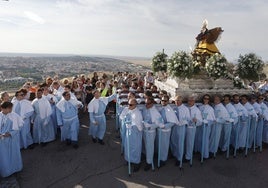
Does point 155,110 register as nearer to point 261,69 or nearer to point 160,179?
point 160,179

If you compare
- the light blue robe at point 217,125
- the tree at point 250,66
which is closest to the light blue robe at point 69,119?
the light blue robe at point 217,125

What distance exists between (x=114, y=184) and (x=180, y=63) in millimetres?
4444

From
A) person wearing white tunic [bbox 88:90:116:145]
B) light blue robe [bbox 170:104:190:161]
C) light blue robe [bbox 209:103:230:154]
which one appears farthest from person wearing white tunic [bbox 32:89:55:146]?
light blue robe [bbox 209:103:230:154]

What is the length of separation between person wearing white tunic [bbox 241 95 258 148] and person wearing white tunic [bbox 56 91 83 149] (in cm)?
539

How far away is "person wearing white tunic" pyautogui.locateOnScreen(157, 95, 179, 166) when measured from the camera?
7.28 m

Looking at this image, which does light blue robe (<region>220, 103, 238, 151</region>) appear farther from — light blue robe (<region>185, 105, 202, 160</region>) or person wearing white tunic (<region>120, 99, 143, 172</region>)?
person wearing white tunic (<region>120, 99, 143, 172</region>)

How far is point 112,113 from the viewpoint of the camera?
12.5m

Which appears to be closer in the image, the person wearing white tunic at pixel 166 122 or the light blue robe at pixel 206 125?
the person wearing white tunic at pixel 166 122

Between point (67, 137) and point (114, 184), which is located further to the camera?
point (67, 137)

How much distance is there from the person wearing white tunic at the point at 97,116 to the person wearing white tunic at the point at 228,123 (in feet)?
12.5

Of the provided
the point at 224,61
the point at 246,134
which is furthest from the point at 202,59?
the point at 246,134

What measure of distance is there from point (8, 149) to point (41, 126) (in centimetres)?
206

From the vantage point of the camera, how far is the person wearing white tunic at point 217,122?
26.2 feet

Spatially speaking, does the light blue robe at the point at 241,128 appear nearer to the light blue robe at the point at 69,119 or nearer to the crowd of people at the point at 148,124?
the crowd of people at the point at 148,124
